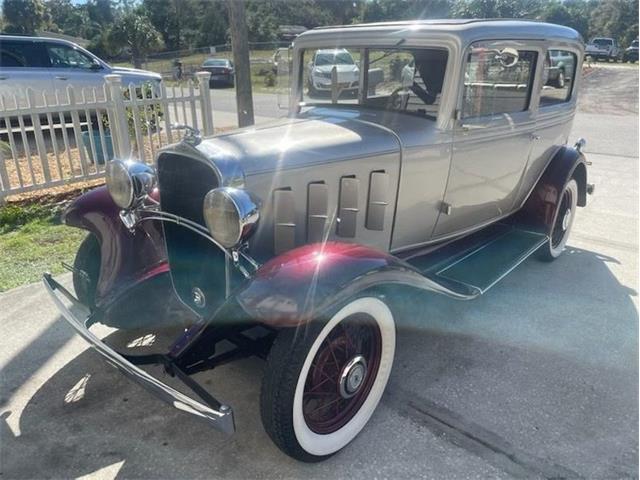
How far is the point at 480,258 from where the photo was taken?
330cm

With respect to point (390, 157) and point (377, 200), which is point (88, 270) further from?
point (390, 157)

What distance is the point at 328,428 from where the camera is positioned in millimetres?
2154

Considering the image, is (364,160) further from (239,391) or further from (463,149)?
(239,391)

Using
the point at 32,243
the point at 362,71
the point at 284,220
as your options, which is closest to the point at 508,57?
the point at 362,71

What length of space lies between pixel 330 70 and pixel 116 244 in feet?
5.90

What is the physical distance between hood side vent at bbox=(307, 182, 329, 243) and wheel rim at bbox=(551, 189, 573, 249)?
2.51 metres

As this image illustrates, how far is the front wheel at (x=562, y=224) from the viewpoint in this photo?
13.4 ft

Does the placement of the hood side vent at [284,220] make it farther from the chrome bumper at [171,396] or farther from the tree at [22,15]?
the tree at [22,15]

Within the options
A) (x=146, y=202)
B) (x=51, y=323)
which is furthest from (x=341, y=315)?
(x=51, y=323)

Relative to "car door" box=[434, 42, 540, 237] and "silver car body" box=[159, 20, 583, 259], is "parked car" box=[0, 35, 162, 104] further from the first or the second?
"car door" box=[434, 42, 540, 237]

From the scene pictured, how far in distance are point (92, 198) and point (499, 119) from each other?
263cm

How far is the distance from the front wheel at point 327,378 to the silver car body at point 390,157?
1.86ft

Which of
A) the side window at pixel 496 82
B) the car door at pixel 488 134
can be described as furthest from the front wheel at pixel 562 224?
the side window at pixel 496 82

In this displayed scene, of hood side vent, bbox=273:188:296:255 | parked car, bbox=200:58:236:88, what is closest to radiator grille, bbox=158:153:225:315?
hood side vent, bbox=273:188:296:255
